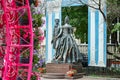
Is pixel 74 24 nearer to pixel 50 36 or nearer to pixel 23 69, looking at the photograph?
pixel 50 36

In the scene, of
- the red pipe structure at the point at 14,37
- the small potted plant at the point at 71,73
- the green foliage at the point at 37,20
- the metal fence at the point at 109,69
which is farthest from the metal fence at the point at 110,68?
the red pipe structure at the point at 14,37

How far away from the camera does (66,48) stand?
854 inches

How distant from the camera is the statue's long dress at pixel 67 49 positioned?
70.6 feet

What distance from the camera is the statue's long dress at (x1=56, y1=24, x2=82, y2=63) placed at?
21.5 m

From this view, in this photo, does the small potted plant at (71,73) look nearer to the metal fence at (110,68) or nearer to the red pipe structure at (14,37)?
the metal fence at (110,68)

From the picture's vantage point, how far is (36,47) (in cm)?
854

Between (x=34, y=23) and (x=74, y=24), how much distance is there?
57.8ft

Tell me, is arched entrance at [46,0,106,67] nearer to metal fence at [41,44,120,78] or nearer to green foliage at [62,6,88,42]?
metal fence at [41,44,120,78]

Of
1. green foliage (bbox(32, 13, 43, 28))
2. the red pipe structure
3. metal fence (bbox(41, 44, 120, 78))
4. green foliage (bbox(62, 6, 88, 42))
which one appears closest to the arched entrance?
metal fence (bbox(41, 44, 120, 78))

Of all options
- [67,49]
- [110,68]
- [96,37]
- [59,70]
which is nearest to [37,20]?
[59,70]

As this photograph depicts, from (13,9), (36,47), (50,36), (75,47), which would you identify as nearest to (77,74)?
(75,47)

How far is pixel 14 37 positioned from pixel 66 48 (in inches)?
563

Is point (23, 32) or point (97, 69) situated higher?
point (23, 32)

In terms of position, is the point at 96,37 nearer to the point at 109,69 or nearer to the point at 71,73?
the point at 109,69
